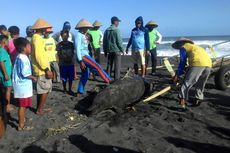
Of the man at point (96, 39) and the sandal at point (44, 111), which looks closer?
the sandal at point (44, 111)

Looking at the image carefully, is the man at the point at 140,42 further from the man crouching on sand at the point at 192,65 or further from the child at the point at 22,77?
the child at the point at 22,77

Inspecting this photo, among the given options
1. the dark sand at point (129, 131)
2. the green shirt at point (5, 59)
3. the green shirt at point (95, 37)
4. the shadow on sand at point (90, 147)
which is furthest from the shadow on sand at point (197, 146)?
the green shirt at point (95, 37)

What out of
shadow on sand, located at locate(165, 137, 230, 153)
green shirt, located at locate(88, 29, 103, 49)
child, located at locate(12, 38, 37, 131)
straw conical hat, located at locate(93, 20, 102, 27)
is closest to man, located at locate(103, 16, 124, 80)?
green shirt, located at locate(88, 29, 103, 49)

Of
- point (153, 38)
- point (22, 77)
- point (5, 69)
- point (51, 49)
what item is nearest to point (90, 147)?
point (22, 77)

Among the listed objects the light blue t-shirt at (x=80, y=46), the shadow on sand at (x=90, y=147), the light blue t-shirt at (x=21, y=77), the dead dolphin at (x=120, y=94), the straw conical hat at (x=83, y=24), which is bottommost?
the shadow on sand at (x=90, y=147)

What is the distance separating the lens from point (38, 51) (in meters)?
5.92

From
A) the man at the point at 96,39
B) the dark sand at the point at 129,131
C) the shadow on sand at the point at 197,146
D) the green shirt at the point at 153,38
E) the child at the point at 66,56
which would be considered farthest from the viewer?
the green shirt at the point at 153,38

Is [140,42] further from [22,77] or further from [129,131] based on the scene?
[22,77]

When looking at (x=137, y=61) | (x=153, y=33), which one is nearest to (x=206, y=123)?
(x=137, y=61)

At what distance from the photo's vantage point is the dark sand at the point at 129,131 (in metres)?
4.60

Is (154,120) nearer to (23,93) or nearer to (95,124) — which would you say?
(95,124)

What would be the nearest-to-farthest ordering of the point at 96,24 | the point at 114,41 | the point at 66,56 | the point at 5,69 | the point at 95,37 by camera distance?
the point at 5,69 < the point at 66,56 < the point at 114,41 < the point at 95,37 < the point at 96,24

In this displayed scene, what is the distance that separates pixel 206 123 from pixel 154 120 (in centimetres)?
92

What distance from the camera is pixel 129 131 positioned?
5176 mm
